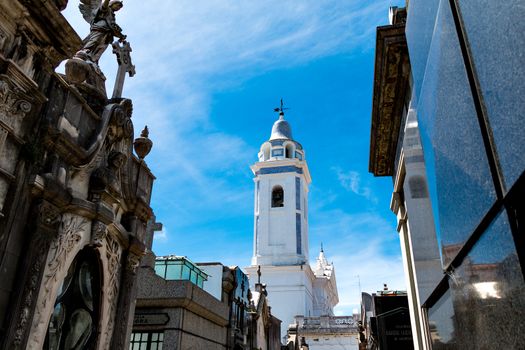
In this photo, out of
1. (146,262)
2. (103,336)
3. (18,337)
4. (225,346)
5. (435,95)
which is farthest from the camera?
(225,346)

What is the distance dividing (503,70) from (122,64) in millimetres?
8896

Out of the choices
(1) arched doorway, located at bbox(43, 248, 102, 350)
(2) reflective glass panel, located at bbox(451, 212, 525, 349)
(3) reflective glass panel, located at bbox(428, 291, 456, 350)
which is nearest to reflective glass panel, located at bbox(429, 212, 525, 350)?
(2) reflective glass panel, located at bbox(451, 212, 525, 349)

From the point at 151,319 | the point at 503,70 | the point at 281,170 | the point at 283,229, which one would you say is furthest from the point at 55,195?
the point at 281,170

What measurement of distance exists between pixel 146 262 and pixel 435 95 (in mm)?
10140

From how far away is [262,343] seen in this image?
845 inches

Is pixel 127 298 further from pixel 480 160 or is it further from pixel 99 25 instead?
pixel 480 160

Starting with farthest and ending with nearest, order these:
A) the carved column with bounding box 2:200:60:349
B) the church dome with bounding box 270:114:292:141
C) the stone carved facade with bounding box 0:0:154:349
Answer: the church dome with bounding box 270:114:292:141, the stone carved facade with bounding box 0:0:154:349, the carved column with bounding box 2:200:60:349

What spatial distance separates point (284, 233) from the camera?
1750 inches

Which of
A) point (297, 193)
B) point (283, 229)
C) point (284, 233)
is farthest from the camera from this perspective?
point (297, 193)

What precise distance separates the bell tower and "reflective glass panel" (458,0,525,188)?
136 ft

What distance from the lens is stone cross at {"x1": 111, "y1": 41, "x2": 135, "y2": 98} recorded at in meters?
9.48

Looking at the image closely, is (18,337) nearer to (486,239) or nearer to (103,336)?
(103,336)

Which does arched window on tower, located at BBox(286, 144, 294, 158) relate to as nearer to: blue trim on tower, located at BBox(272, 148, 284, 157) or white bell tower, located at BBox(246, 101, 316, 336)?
white bell tower, located at BBox(246, 101, 316, 336)

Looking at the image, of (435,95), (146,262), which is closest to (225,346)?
(146,262)
